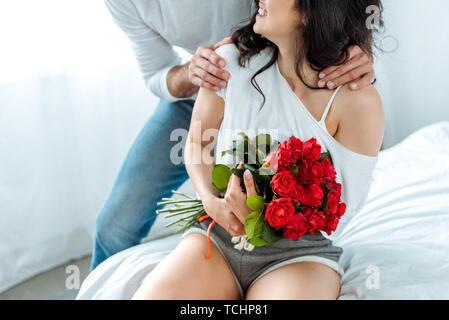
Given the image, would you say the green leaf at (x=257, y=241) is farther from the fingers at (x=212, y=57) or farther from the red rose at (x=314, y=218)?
the fingers at (x=212, y=57)

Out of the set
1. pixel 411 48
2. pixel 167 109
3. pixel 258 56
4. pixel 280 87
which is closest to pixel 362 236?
pixel 280 87

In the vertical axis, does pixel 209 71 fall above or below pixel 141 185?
above

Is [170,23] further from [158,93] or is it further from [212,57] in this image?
[212,57]

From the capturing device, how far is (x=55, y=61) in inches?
105

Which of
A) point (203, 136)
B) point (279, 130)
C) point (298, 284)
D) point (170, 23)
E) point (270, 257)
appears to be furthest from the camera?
point (170, 23)

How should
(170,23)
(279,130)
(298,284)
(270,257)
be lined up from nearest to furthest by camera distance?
(298,284)
(270,257)
(279,130)
(170,23)

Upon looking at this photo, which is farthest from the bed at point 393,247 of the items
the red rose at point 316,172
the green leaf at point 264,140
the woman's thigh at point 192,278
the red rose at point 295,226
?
the green leaf at point 264,140

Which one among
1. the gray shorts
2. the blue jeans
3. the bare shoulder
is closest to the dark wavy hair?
the bare shoulder

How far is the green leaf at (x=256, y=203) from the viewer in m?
1.21

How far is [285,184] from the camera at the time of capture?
1.14 m

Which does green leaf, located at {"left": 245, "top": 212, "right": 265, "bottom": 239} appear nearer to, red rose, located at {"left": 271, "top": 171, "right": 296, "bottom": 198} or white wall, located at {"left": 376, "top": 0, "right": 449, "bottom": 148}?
red rose, located at {"left": 271, "top": 171, "right": 296, "bottom": 198}

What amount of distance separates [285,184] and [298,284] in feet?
0.96

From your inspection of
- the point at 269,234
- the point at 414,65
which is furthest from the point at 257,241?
the point at 414,65

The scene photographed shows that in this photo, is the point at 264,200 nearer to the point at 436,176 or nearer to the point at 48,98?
the point at 436,176
